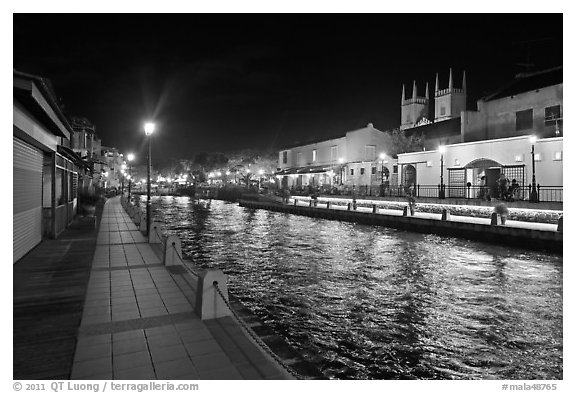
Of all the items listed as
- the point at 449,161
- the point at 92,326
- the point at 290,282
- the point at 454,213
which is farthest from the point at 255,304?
the point at 449,161

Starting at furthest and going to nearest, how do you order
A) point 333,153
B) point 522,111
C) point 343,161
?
1. point 333,153
2. point 343,161
3. point 522,111

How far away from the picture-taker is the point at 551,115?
26.4 metres

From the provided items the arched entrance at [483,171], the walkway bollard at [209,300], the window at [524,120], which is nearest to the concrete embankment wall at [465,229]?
the arched entrance at [483,171]

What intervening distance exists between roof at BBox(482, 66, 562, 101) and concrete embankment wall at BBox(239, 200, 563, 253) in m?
14.2

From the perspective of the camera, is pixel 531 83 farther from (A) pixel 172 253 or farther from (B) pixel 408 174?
(A) pixel 172 253

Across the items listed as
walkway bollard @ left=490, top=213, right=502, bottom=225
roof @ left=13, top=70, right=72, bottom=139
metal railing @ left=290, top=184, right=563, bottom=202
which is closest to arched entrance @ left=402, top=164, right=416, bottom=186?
metal railing @ left=290, top=184, right=563, bottom=202

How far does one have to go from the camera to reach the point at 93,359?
5.01 metres

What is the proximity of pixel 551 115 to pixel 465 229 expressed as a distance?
1287cm

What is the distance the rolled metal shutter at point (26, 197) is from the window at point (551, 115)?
2915cm

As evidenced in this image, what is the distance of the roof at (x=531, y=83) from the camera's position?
90.6ft

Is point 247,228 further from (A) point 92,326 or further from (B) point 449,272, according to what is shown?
(A) point 92,326

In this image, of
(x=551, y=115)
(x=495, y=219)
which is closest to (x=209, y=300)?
(x=495, y=219)

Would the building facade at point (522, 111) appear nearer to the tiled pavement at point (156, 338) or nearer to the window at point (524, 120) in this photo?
the window at point (524, 120)

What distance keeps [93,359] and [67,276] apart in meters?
4.45
